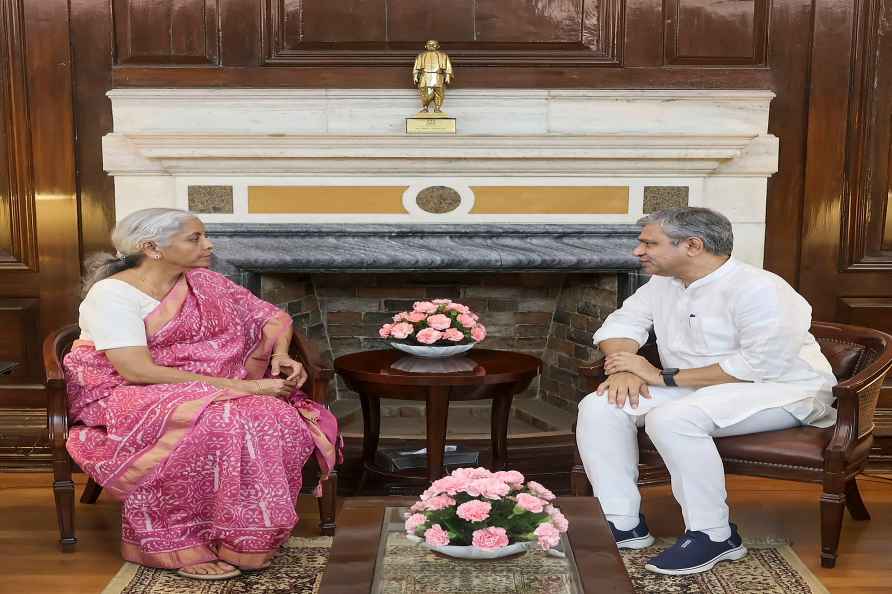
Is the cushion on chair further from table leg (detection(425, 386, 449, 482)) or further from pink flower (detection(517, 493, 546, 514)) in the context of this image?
pink flower (detection(517, 493, 546, 514))

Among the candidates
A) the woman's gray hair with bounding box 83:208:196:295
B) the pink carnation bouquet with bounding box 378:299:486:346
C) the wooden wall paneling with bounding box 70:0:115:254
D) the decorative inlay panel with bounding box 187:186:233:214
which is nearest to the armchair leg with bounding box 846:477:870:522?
the pink carnation bouquet with bounding box 378:299:486:346

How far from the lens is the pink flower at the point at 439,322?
12.0ft

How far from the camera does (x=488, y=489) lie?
225 cm

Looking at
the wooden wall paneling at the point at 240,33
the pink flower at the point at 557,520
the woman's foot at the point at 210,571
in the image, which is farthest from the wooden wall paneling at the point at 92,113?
the pink flower at the point at 557,520

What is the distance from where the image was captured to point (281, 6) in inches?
157

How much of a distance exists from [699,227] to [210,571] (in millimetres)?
1856

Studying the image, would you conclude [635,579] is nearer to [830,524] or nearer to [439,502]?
[830,524]

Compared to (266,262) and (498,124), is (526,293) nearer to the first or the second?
(498,124)

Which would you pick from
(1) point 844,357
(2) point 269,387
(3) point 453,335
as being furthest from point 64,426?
(1) point 844,357

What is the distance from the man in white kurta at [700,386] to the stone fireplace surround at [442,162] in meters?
0.78

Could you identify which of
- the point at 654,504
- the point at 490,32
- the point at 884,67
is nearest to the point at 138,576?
the point at 654,504

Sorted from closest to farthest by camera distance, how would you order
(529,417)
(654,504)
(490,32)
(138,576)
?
1. (138,576)
2. (654,504)
3. (490,32)
4. (529,417)

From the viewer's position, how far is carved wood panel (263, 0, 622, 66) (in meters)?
3.99

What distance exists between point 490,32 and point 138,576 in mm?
2424
